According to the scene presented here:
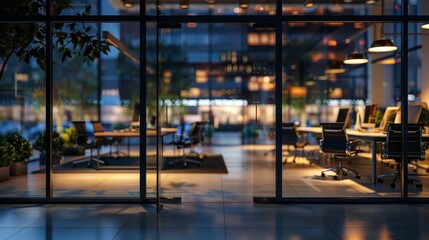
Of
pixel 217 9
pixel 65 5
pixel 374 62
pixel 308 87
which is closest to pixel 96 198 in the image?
pixel 65 5

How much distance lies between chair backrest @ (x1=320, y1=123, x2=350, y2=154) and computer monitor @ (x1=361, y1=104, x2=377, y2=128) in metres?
1.66

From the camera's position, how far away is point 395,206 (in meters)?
5.89

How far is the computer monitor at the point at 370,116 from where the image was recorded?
9414 millimetres

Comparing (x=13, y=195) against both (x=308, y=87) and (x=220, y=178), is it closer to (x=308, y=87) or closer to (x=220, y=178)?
(x=220, y=178)

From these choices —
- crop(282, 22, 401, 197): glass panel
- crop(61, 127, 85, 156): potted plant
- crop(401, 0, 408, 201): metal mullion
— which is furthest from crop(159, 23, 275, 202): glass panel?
crop(401, 0, 408, 201): metal mullion

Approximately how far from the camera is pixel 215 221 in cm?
503

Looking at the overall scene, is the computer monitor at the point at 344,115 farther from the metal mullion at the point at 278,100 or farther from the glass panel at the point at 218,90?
the metal mullion at the point at 278,100

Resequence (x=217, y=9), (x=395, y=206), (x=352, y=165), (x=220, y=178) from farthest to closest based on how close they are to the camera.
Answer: (x=352, y=165) → (x=220, y=178) → (x=217, y=9) → (x=395, y=206)

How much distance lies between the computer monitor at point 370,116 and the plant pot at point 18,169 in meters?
6.79

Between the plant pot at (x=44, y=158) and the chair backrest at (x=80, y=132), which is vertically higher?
the chair backrest at (x=80, y=132)

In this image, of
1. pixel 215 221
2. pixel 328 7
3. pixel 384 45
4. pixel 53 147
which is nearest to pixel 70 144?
pixel 53 147

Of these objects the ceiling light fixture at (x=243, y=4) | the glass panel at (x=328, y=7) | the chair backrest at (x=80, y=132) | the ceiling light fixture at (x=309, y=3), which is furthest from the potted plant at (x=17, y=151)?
the ceiling light fixture at (x=309, y=3)

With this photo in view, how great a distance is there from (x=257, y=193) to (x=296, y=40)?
460 inches

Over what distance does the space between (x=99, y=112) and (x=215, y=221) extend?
10.4 m
